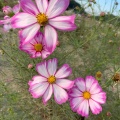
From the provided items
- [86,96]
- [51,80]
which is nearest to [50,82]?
[51,80]

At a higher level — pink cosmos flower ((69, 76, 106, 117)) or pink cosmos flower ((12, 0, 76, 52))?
pink cosmos flower ((12, 0, 76, 52))

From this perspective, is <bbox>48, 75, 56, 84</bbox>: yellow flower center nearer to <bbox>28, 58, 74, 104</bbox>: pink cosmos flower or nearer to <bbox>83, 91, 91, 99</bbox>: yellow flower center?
<bbox>28, 58, 74, 104</bbox>: pink cosmos flower

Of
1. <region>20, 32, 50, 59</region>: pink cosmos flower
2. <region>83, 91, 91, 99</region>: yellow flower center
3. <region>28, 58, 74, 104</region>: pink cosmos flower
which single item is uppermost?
<region>20, 32, 50, 59</region>: pink cosmos flower

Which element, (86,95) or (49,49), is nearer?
(49,49)

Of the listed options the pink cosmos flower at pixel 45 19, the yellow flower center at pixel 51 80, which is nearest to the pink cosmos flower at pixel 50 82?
the yellow flower center at pixel 51 80

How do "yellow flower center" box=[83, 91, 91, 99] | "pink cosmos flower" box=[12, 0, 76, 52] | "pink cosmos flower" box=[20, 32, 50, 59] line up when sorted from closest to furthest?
"pink cosmos flower" box=[12, 0, 76, 52], "pink cosmos flower" box=[20, 32, 50, 59], "yellow flower center" box=[83, 91, 91, 99]

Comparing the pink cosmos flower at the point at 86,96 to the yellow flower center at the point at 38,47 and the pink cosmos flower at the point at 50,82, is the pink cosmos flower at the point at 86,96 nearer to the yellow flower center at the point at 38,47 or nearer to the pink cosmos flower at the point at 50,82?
the pink cosmos flower at the point at 50,82

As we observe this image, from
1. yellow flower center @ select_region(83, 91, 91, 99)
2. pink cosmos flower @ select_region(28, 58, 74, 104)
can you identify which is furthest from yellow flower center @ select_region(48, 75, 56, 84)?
yellow flower center @ select_region(83, 91, 91, 99)

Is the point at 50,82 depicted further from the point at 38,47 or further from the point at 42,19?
the point at 42,19
